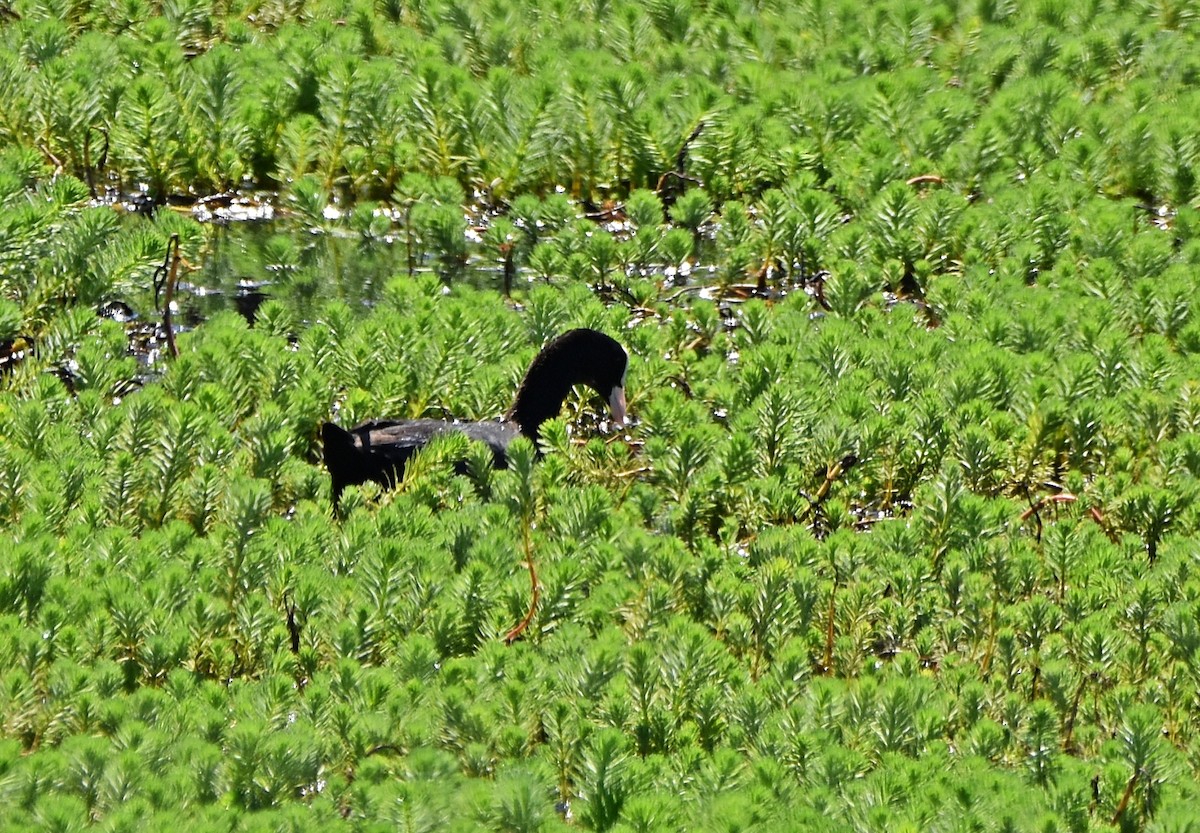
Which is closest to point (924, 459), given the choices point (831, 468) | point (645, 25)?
point (831, 468)

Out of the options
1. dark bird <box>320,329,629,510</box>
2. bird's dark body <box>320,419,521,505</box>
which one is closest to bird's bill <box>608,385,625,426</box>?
dark bird <box>320,329,629,510</box>

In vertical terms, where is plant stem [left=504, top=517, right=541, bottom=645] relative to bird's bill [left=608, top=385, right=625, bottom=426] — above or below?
above

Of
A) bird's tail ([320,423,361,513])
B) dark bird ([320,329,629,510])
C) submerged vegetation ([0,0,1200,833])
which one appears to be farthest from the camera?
dark bird ([320,329,629,510])

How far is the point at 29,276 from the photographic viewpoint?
796cm

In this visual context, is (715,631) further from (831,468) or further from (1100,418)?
(1100,418)

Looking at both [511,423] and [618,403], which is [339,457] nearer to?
[511,423]

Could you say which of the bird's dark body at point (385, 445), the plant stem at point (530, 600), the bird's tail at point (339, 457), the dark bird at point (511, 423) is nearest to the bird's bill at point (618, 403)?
the dark bird at point (511, 423)

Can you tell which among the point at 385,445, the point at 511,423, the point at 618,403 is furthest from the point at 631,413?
the point at 385,445

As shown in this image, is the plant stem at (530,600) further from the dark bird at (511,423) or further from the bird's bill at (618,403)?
the bird's bill at (618,403)

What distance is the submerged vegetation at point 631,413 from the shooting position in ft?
16.3

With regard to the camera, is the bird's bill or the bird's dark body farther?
the bird's bill

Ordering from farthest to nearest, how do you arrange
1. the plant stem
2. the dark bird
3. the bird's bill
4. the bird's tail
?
the bird's bill
the dark bird
the bird's tail
the plant stem

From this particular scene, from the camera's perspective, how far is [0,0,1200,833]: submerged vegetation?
4.96m

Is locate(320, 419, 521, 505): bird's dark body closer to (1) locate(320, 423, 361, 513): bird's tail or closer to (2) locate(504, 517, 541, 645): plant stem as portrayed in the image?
(1) locate(320, 423, 361, 513): bird's tail
